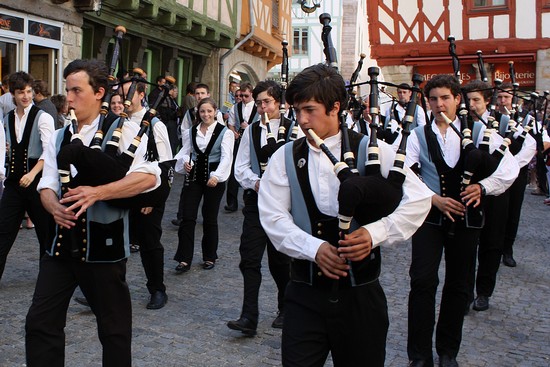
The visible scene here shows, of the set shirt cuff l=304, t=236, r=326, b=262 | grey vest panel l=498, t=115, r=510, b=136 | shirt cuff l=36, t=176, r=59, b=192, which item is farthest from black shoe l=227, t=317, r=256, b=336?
grey vest panel l=498, t=115, r=510, b=136

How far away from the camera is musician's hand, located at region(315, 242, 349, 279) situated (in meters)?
3.01

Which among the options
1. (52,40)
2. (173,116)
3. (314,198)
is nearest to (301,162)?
(314,198)

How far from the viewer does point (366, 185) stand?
2.97m

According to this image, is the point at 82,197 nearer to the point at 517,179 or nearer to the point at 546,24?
the point at 517,179

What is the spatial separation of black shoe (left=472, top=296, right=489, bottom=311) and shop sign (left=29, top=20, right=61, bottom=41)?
8.37 m

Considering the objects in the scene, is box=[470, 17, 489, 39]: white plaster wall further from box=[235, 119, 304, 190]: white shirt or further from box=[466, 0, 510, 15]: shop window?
box=[235, 119, 304, 190]: white shirt

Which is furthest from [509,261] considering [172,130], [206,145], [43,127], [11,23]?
[11,23]

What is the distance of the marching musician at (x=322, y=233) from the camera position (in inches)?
123

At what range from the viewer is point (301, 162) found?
10.6ft

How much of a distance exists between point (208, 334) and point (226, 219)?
226 inches

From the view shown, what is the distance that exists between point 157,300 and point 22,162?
175cm

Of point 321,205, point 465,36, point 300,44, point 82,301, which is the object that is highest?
point 300,44

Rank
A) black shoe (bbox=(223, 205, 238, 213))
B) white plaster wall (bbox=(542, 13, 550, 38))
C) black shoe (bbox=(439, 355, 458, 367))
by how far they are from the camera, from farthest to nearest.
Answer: white plaster wall (bbox=(542, 13, 550, 38)), black shoe (bbox=(223, 205, 238, 213)), black shoe (bbox=(439, 355, 458, 367))

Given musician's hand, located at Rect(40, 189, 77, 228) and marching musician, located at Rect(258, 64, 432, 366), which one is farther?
musician's hand, located at Rect(40, 189, 77, 228)
